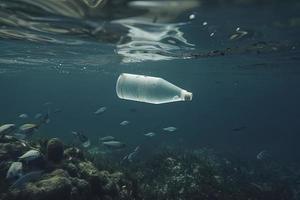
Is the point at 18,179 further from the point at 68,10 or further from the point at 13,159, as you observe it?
the point at 68,10

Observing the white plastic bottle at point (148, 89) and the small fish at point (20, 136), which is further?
the small fish at point (20, 136)

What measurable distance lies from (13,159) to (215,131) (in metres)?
53.1

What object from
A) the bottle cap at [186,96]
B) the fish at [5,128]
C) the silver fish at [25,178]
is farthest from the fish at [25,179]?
the bottle cap at [186,96]

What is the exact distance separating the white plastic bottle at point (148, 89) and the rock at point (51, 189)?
3.15 meters

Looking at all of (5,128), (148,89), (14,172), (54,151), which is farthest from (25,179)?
(148,89)

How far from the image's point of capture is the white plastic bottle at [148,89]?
991 cm

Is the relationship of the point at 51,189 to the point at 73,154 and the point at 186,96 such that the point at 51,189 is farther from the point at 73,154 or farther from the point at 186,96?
the point at 186,96

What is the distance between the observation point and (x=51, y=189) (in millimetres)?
9977

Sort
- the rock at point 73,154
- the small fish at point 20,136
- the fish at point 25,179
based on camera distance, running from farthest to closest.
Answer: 1. the small fish at point 20,136
2. the rock at point 73,154
3. the fish at point 25,179

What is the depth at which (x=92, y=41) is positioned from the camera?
20859 mm

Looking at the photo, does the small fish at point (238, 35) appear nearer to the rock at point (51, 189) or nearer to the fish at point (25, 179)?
the rock at point (51, 189)

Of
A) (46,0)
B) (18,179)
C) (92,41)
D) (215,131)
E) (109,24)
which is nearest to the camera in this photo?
(18,179)

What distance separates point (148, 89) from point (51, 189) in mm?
3995

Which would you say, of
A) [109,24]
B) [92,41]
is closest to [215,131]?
[92,41]
